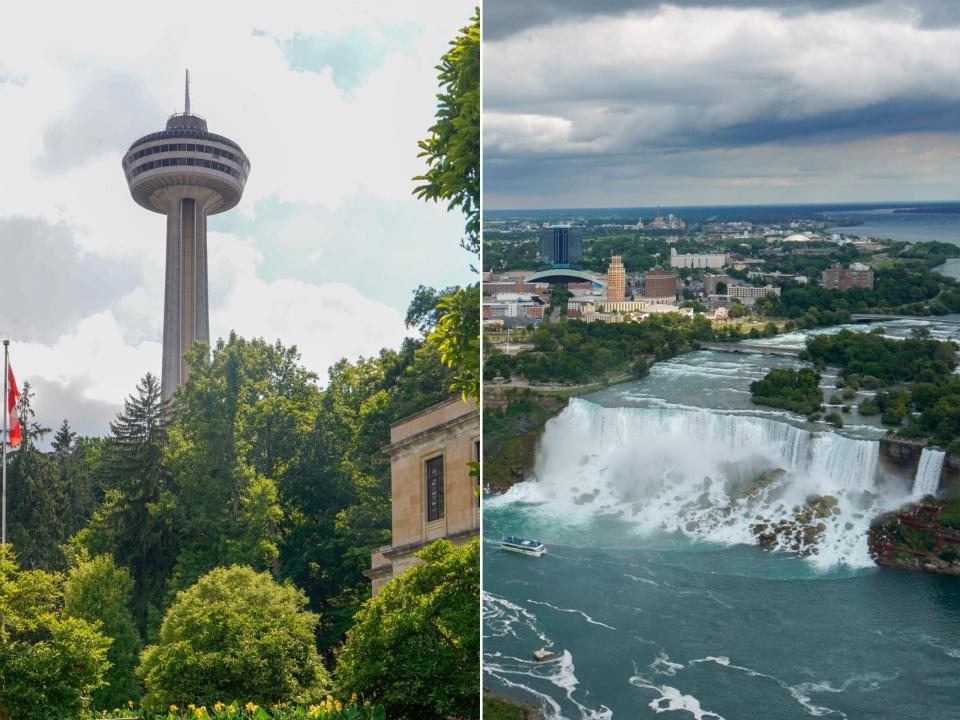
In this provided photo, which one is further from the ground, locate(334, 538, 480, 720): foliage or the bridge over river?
the bridge over river

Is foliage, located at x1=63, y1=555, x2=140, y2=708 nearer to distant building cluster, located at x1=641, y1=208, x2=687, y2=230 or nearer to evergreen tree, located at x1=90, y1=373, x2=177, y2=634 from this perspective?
evergreen tree, located at x1=90, y1=373, x2=177, y2=634

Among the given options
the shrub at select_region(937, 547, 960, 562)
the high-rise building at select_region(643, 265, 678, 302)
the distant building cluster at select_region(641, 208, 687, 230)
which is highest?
the distant building cluster at select_region(641, 208, 687, 230)

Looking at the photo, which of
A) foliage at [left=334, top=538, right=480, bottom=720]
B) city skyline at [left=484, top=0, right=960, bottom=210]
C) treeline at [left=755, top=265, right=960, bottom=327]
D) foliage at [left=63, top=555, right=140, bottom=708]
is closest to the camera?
treeline at [left=755, top=265, right=960, bottom=327]

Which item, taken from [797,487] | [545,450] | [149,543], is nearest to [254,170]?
[149,543]

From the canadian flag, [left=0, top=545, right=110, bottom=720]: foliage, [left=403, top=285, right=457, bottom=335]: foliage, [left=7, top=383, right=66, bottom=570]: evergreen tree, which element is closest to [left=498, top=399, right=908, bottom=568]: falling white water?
[left=403, top=285, right=457, bottom=335]: foliage

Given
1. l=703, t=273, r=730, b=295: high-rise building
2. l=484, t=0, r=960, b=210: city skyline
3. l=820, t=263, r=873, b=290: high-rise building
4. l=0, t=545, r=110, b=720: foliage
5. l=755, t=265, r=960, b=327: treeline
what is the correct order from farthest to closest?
l=0, t=545, r=110, b=720: foliage, l=703, t=273, r=730, b=295: high-rise building, l=820, t=263, r=873, b=290: high-rise building, l=484, t=0, r=960, b=210: city skyline, l=755, t=265, r=960, b=327: treeline

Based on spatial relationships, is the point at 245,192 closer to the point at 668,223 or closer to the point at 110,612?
the point at 110,612

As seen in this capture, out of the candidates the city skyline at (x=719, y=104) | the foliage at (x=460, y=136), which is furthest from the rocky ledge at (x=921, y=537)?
the foliage at (x=460, y=136)

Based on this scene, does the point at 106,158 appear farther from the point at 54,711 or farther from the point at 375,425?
the point at 54,711
